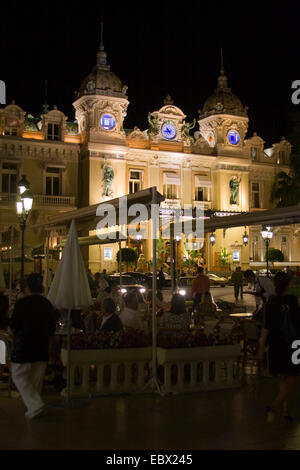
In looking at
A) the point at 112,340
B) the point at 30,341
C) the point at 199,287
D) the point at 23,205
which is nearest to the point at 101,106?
the point at 23,205

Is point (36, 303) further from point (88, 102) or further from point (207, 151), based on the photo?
point (207, 151)

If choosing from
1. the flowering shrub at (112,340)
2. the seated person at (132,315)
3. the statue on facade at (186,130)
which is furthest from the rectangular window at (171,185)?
the flowering shrub at (112,340)

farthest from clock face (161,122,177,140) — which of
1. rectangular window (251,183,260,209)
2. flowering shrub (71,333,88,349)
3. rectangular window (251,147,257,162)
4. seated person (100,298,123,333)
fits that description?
flowering shrub (71,333,88,349)

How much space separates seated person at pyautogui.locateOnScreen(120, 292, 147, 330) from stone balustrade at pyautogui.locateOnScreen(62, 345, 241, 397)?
102 cm

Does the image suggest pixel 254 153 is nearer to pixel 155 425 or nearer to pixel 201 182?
pixel 201 182

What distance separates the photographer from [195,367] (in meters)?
8.77

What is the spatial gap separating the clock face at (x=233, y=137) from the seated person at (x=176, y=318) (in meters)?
38.5

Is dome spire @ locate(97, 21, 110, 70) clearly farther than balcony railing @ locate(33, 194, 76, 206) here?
Yes

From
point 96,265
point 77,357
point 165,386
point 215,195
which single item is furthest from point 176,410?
point 215,195

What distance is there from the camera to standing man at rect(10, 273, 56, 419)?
711 centimetres

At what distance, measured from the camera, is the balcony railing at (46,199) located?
40125mm

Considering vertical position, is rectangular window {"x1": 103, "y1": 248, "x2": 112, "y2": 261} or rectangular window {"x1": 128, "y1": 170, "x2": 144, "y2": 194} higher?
rectangular window {"x1": 128, "y1": 170, "x2": 144, "y2": 194}

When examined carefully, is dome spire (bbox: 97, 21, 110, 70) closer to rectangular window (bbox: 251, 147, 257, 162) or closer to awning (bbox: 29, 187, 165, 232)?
rectangular window (bbox: 251, 147, 257, 162)

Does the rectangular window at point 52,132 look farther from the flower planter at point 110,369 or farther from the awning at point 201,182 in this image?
the flower planter at point 110,369
